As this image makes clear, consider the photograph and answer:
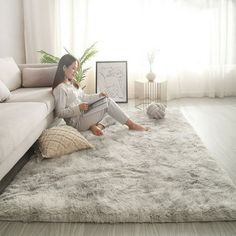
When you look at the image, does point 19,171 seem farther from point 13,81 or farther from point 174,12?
point 174,12

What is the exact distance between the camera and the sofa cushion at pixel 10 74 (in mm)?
3330

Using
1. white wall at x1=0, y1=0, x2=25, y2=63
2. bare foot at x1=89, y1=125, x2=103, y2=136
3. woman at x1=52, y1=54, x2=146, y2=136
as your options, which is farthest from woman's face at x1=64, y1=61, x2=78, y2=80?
white wall at x1=0, y1=0, x2=25, y2=63

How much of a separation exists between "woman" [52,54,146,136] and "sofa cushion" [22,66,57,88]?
67 centimetres

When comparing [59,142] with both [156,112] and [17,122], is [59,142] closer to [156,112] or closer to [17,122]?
[17,122]

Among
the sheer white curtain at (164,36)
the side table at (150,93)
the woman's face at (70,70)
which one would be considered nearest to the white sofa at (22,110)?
the woman's face at (70,70)

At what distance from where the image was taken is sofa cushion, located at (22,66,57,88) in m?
3.66

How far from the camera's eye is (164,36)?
483cm

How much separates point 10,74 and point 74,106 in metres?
1.03

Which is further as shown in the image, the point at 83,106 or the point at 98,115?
the point at 98,115

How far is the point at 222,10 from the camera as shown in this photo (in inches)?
186

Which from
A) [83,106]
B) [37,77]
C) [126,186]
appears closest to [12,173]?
[126,186]

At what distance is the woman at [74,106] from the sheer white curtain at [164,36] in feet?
6.28

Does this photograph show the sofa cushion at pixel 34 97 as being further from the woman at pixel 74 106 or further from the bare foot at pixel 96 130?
the bare foot at pixel 96 130

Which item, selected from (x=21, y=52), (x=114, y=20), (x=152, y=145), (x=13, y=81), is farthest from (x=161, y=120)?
(x=21, y=52)
